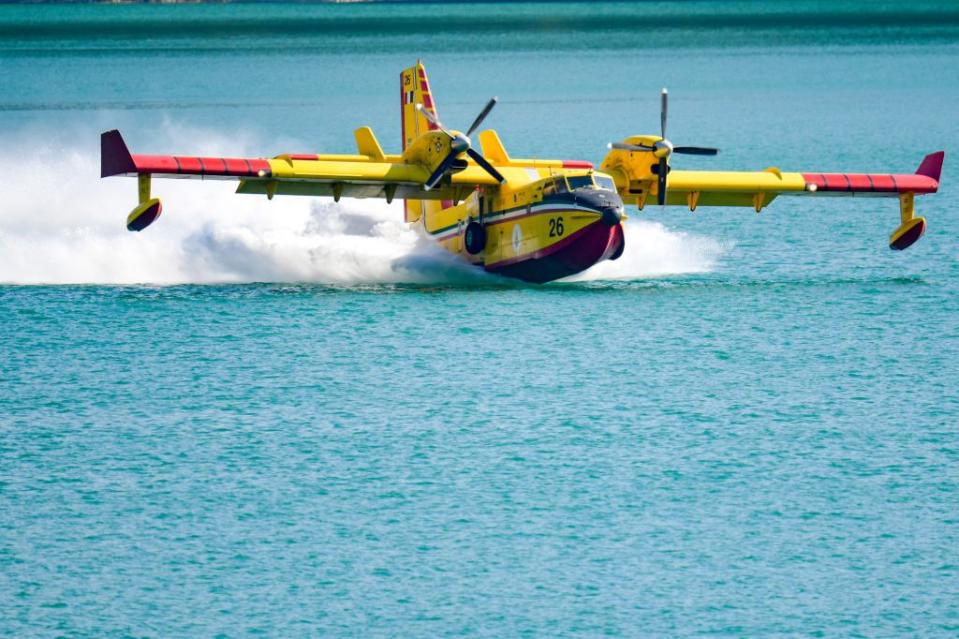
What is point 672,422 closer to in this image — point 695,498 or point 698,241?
point 695,498

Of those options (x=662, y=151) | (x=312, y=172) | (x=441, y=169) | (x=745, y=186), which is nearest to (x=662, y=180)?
(x=662, y=151)

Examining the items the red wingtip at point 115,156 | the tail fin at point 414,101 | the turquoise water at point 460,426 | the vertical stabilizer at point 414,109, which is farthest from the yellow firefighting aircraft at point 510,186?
the turquoise water at point 460,426

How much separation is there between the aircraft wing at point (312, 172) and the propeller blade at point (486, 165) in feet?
0.76

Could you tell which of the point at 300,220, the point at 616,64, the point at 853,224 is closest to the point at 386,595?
the point at 300,220

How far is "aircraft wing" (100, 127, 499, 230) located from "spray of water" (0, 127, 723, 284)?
260 cm

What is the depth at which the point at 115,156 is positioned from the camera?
37.6 metres

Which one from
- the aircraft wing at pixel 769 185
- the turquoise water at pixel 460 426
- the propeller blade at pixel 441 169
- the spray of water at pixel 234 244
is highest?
the propeller blade at pixel 441 169

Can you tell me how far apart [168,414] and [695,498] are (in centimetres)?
1055

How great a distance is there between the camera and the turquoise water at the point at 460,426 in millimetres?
21734

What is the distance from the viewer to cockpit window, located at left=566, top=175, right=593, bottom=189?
3862cm

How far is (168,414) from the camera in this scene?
30.6 m

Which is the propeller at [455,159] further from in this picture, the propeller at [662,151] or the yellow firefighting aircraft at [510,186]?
the propeller at [662,151]

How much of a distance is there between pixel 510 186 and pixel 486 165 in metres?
0.81

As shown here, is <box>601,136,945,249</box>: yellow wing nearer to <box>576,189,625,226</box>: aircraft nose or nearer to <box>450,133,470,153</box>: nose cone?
<box>576,189,625,226</box>: aircraft nose
